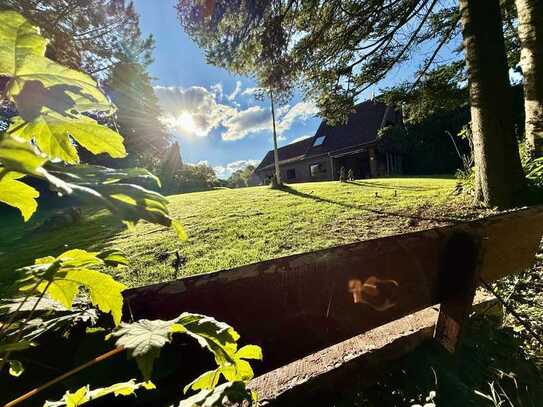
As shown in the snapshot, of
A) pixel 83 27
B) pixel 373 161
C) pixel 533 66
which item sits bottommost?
pixel 373 161

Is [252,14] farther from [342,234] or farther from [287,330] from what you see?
[287,330]

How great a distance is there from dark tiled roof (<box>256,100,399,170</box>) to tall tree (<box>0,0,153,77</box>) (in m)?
15.2

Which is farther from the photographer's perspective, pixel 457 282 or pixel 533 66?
pixel 533 66

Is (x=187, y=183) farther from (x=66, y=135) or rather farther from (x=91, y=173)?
(x=91, y=173)

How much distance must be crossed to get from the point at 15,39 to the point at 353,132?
24.7 m

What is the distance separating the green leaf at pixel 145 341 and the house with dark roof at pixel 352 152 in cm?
2221

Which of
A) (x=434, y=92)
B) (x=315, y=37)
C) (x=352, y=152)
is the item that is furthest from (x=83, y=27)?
(x=352, y=152)

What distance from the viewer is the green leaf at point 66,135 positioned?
1.96 feet

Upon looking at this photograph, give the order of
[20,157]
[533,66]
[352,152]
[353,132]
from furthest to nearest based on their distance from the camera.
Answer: [353,132] → [352,152] → [533,66] → [20,157]

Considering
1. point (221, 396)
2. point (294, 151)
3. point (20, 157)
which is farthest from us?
point (294, 151)

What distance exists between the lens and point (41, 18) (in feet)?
27.4

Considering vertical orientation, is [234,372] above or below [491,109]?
below

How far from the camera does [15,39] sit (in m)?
0.54

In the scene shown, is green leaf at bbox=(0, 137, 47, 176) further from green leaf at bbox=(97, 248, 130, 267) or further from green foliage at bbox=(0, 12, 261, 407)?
green leaf at bbox=(97, 248, 130, 267)
